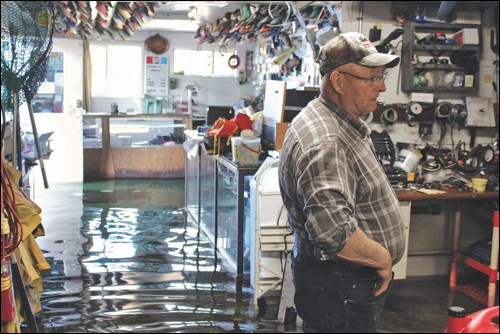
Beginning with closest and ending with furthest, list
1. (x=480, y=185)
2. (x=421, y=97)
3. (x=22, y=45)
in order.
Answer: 1. (x=22, y=45)
2. (x=480, y=185)
3. (x=421, y=97)

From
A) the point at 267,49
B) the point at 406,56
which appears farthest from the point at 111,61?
the point at 406,56

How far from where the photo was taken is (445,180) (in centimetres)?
472

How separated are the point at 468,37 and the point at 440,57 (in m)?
0.26

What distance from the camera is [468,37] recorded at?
4875mm

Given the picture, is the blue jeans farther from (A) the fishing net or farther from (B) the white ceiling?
(B) the white ceiling

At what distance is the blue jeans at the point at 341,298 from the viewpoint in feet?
7.39

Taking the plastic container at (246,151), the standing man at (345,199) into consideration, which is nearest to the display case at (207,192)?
the plastic container at (246,151)

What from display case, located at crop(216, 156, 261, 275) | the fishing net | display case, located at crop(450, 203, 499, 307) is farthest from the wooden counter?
the fishing net

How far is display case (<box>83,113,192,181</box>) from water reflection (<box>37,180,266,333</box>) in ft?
7.62

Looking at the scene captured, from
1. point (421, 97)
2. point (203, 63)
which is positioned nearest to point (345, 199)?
point (421, 97)

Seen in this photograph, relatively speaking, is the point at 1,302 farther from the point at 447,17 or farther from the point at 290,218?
the point at 447,17

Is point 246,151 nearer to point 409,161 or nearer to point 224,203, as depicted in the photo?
point 224,203

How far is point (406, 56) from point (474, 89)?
63cm

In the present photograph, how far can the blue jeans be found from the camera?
225cm
